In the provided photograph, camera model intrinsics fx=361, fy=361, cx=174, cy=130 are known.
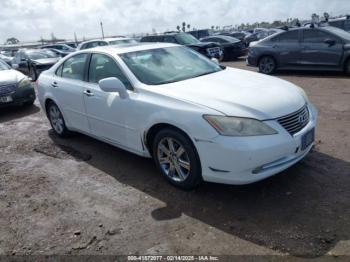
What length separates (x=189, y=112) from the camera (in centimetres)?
358

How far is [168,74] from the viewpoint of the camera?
14.5ft

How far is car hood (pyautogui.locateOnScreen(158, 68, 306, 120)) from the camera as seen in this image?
3.48 meters

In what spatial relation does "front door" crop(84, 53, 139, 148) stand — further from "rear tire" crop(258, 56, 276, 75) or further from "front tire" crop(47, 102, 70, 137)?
"rear tire" crop(258, 56, 276, 75)

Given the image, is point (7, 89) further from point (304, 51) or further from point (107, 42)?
point (304, 51)

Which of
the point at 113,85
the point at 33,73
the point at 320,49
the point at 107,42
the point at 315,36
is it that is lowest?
the point at 33,73

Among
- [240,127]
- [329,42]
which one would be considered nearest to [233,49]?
[329,42]

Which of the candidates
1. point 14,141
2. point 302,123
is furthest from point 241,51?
point 302,123

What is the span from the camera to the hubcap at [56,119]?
6043 mm

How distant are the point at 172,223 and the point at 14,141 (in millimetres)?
4215

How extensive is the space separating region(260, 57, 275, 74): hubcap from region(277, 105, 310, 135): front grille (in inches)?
330

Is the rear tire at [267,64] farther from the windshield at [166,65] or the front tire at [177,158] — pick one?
the front tire at [177,158]

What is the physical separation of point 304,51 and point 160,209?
898 centimetres

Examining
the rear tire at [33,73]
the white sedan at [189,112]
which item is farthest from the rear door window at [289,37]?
the rear tire at [33,73]

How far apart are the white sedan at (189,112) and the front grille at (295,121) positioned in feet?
0.03
